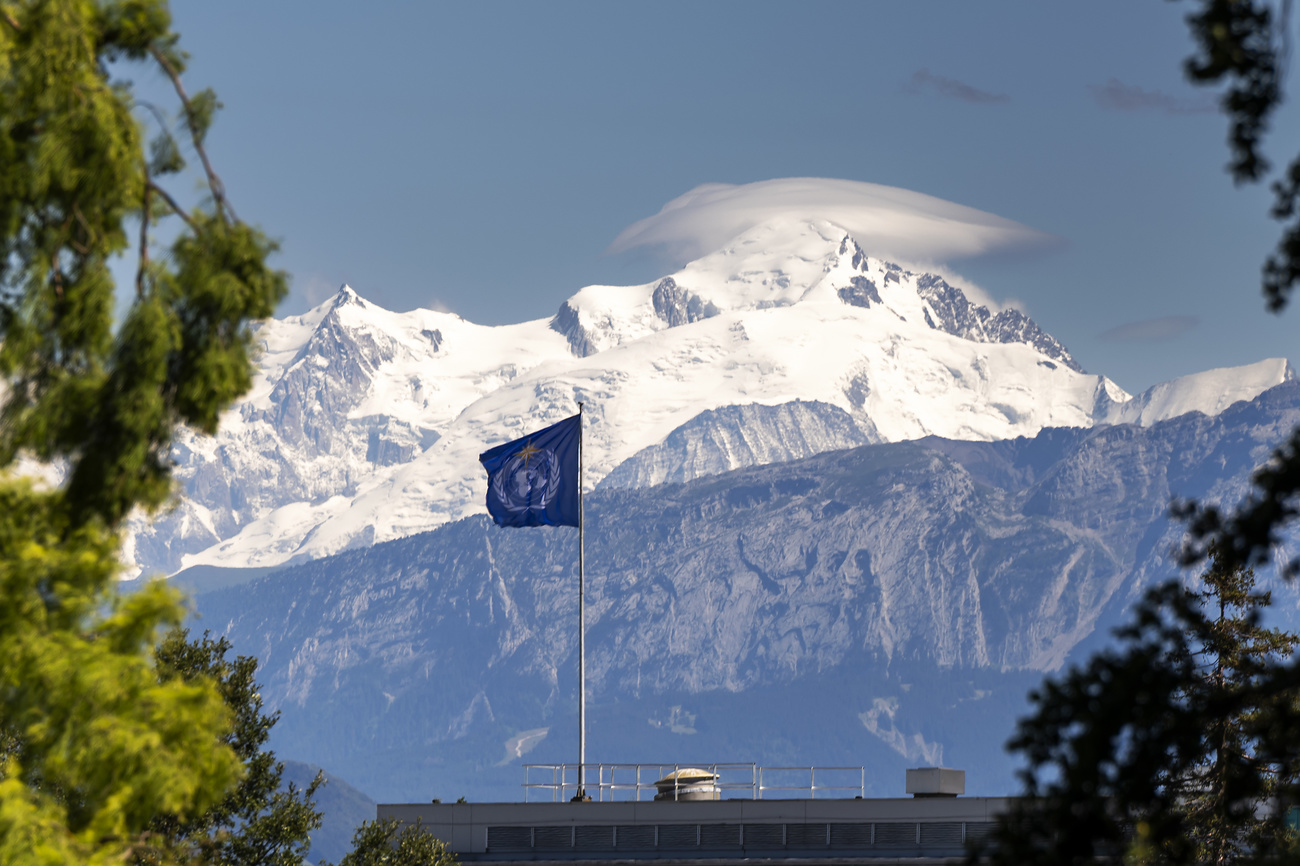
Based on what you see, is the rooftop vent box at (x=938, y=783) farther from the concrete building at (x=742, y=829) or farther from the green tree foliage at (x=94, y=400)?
the green tree foliage at (x=94, y=400)

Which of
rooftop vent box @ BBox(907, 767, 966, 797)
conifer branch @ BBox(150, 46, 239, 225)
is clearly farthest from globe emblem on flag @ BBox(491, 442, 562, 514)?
conifer branch @ BBox(150, 46, 239, 225)

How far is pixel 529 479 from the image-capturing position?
6425 cm

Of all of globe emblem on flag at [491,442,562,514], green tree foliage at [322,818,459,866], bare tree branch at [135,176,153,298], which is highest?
globe emblem on flag at [491,442,562,514]

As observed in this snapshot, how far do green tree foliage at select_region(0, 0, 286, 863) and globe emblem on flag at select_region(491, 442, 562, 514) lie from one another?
4708 centimetres

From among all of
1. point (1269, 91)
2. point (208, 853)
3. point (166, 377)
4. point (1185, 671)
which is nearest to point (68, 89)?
point (166, 377)

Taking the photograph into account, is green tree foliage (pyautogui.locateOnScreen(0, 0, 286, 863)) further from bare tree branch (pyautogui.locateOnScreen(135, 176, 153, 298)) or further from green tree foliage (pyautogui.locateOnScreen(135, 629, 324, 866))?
green tree foliage (pyautogui.locateOnScreen(135, 629, 324, 866))

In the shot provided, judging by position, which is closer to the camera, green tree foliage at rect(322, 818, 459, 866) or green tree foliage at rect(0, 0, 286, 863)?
green tree foliage at rect(0, 0, 286, 863)

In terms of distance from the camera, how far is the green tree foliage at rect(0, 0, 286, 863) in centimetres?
1559

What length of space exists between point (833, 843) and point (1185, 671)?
143 feet

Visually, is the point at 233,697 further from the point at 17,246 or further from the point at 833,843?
the point at 17,246

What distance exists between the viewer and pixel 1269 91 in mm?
12461

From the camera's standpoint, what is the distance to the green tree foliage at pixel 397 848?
5578 cm

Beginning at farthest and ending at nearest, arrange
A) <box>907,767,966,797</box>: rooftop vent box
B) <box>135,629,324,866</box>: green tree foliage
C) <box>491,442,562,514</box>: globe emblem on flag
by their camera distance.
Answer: <box>491,442,562,514</box>: globe emblem on flag, <box>907,767,966,797</box>: rooftop vent box, <box>135,629,324,866</box>: green tree foliage

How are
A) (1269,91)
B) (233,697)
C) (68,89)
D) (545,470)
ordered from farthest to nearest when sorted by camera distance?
(545,470) → (233,697) → (68,89) → (1269,91)
